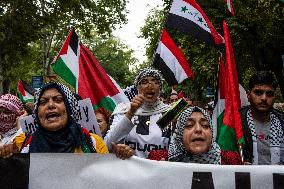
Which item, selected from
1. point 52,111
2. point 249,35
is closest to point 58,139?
point 52,111

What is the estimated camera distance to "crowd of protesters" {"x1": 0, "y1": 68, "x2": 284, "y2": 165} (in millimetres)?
3344

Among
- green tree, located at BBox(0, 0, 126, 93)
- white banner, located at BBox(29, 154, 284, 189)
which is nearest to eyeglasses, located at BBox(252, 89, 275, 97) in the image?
white banner, located at BBox(29, 154, 284, 189)

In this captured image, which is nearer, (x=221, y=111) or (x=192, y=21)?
(x=221, y=111)

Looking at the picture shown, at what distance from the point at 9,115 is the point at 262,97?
240 cm

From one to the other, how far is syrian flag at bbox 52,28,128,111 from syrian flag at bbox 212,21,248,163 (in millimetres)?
1769

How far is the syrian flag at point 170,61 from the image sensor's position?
21.0 feet

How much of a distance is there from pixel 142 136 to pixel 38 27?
14864 mm

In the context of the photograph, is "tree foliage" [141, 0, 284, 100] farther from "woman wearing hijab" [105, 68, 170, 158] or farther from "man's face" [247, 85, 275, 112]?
"man's face" [247, 85, 275, 112]

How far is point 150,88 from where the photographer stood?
477cm

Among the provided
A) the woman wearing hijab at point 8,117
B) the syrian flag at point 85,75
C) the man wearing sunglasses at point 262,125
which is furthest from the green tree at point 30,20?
the man wearing sunglasses at point 262,125

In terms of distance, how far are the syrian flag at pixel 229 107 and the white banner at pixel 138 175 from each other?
71 cm

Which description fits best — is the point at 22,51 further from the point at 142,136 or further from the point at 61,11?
the point at 142,136

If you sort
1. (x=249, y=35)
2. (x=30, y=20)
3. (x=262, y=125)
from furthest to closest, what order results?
(x=30, y=20) < (x=249, y=35) < (x=262, y=125)

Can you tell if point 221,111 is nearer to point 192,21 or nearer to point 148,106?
point 148,106
